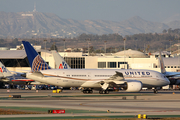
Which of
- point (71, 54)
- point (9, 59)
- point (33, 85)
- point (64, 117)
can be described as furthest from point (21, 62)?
point (64, 117)

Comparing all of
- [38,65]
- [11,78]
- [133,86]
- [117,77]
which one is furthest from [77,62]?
[133,86]

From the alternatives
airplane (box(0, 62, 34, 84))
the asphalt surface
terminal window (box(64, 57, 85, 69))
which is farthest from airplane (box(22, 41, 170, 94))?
terminal window (box(64, 57, 85, 69))

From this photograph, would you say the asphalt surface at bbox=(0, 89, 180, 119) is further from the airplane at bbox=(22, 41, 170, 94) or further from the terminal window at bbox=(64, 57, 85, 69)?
the terminal window at bbox=(64, 57, 85, 69)

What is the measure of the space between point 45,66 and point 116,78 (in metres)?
12.2

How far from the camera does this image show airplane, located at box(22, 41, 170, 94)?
170 feet

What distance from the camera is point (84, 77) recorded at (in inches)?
2090

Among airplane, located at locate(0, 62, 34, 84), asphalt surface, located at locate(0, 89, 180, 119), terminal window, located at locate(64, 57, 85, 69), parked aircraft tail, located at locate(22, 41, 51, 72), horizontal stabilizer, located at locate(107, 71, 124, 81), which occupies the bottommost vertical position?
asphalt surface, located at locate(0, 89, 180, 119)

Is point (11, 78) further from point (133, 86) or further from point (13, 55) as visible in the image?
point (133, 86)

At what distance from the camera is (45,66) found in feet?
180

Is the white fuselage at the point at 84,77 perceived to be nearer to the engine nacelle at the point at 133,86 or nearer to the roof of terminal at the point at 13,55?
the engine nacelle at the point at 133,86

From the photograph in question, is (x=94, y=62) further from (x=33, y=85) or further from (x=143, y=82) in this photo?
(x=143, y=82)

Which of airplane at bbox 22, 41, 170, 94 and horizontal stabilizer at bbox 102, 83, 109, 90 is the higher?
airplane at bbox 22, 41, 170, 94

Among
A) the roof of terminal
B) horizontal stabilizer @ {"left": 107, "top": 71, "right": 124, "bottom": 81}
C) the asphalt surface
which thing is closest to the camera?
the asphalt surface

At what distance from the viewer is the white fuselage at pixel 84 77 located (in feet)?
171
